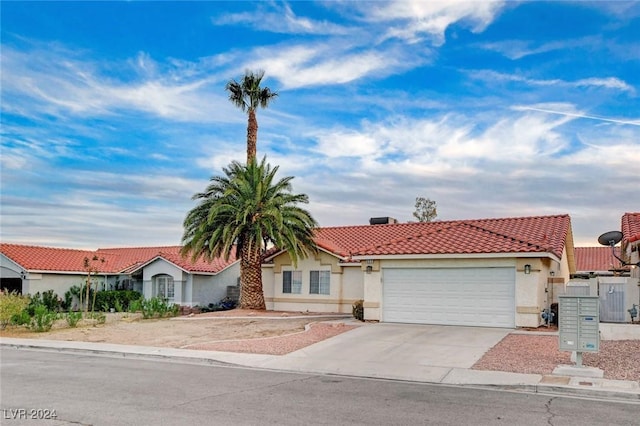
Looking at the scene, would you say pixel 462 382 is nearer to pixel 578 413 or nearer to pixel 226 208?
pixel 578 413

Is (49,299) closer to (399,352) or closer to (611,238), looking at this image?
(399,352)

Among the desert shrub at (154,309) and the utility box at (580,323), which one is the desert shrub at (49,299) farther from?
the utility box at (580,323)

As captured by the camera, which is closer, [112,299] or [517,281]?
[517,281]

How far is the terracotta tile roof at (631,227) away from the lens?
70.9 ft

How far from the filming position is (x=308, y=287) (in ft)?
98.9

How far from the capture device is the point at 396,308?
23250mm

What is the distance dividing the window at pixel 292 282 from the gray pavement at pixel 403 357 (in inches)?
359

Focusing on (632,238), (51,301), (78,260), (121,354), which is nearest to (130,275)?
(78,260)

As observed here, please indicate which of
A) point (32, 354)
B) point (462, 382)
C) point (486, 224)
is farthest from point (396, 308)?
point (32, 354)

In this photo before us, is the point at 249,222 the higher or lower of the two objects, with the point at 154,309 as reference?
higher

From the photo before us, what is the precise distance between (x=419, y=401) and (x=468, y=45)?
12630 millimetres

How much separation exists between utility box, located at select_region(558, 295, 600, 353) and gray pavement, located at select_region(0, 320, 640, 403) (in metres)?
0.80

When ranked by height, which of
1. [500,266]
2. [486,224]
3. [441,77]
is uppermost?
[441,77]

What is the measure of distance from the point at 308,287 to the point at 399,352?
1406cm
